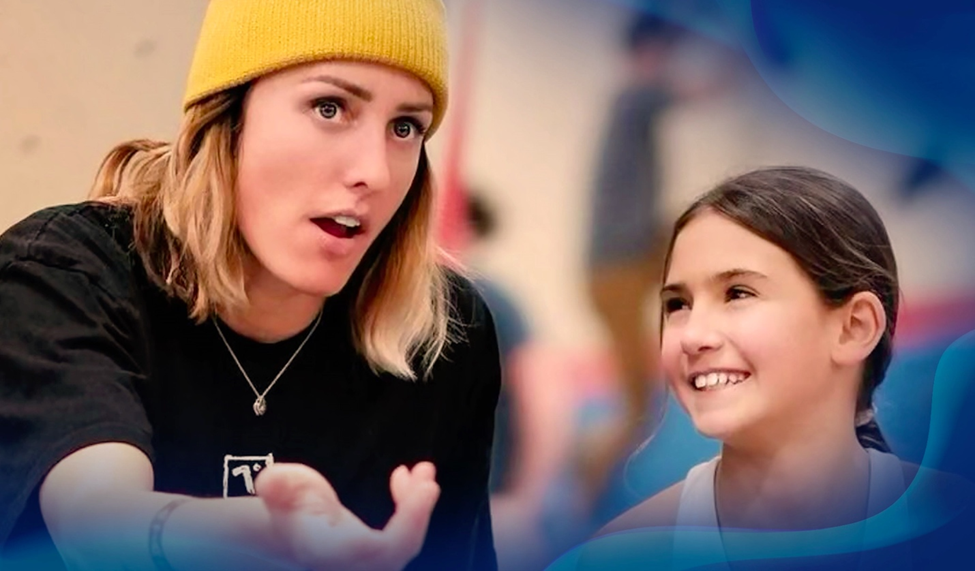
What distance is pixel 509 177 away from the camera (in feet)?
2.59

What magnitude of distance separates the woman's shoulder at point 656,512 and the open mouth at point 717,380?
8 centimetres

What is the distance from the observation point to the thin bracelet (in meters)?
0.69

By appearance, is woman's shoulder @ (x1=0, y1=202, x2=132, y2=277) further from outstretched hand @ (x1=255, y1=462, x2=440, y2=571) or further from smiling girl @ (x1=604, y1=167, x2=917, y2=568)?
smiling girl @ (x1=604, y1=167, x2=917, y2=568)

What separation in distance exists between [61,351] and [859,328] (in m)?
0.51

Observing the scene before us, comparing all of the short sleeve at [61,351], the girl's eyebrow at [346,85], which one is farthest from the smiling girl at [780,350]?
the short sleeve at [61,351]

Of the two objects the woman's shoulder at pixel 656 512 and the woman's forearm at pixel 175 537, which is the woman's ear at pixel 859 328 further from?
the woman's forearm at pixel 175 537

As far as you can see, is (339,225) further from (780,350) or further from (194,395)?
(780,350)

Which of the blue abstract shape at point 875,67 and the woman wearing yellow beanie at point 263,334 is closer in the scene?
the woman wearing yellow beanie at point 263,334

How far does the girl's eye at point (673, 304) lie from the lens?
77 cm

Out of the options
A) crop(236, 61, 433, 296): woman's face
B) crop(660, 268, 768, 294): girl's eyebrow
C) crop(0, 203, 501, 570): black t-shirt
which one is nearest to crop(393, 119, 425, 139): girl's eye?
crop(236, 61, 433, 296): woman's face

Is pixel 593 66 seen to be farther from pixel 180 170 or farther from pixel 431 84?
pixel 180 170

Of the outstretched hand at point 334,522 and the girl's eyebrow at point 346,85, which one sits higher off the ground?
the girl's eyebrow at point 346,85

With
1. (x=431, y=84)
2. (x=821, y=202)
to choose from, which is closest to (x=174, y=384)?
(x=431, y=84)

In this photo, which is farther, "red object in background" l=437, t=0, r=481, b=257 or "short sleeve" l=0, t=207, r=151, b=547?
"red object in background" l=437, t=0, r=481, b=257
